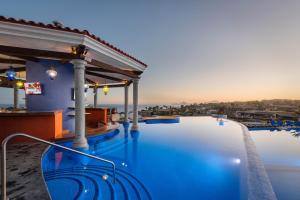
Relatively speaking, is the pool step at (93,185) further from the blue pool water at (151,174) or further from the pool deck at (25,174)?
the pool deck at (25,174)

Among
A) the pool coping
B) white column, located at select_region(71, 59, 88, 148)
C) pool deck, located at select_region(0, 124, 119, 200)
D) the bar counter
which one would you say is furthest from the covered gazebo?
the pool coping

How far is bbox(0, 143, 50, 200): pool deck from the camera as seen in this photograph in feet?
8.91

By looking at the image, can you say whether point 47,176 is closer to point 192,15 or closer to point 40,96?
point 40,96

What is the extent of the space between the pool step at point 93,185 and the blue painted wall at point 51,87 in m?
5.17

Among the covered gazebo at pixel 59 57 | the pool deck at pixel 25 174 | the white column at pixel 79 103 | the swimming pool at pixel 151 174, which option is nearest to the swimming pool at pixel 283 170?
the swimming pool at pixel 151 174

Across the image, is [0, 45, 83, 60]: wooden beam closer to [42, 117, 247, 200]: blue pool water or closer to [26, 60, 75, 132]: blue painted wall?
[26, 60, 75, 132]: blue painted wall

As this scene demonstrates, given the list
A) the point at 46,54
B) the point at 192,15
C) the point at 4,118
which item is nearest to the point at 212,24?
the point at 192,15

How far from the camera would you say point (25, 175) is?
135 inches

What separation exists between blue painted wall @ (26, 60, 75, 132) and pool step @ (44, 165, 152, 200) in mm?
5172

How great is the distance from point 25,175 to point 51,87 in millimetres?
6439

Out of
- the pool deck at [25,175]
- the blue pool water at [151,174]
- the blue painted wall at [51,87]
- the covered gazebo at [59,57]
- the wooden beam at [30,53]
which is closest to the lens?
the pool deck at [25,175]

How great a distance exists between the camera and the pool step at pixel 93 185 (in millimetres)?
3537

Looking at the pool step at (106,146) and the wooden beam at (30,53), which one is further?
the pool step at (106,146)

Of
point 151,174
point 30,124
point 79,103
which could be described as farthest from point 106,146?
point 151,174
